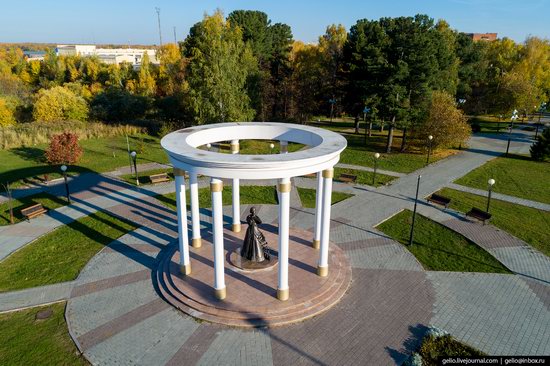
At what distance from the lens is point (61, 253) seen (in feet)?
54.9

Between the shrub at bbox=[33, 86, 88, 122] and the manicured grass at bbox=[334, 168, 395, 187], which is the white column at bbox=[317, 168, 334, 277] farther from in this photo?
the shrub at bbox=[33, 86, 88, 122]

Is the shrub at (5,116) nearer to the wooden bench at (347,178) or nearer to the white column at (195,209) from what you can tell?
the white column at (195,209)

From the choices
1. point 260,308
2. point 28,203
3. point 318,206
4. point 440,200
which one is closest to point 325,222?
point 318,206

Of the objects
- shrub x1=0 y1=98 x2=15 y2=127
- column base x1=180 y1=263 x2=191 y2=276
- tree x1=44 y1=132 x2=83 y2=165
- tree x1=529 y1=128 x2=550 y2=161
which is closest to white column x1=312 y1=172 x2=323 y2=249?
column base x1=180 y1=263 x2=191 y2=276

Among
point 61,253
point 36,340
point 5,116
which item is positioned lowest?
point 36,340

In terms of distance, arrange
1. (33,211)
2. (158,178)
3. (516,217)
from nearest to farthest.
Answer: (33,211) < (516,217) < (158,178)

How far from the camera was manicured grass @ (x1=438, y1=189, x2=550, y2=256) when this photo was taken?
60.3ft

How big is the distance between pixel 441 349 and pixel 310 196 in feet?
45.9

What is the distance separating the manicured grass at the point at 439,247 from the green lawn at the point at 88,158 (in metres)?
22.1

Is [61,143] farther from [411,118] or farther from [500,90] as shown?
[500,90]

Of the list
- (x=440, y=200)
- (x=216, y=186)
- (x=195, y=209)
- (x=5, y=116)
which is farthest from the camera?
(x=5, y=116)

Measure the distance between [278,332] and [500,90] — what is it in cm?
5214

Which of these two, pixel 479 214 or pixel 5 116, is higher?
pixel 5 116

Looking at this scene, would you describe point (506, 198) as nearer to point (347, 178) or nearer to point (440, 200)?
point (440, 200)
